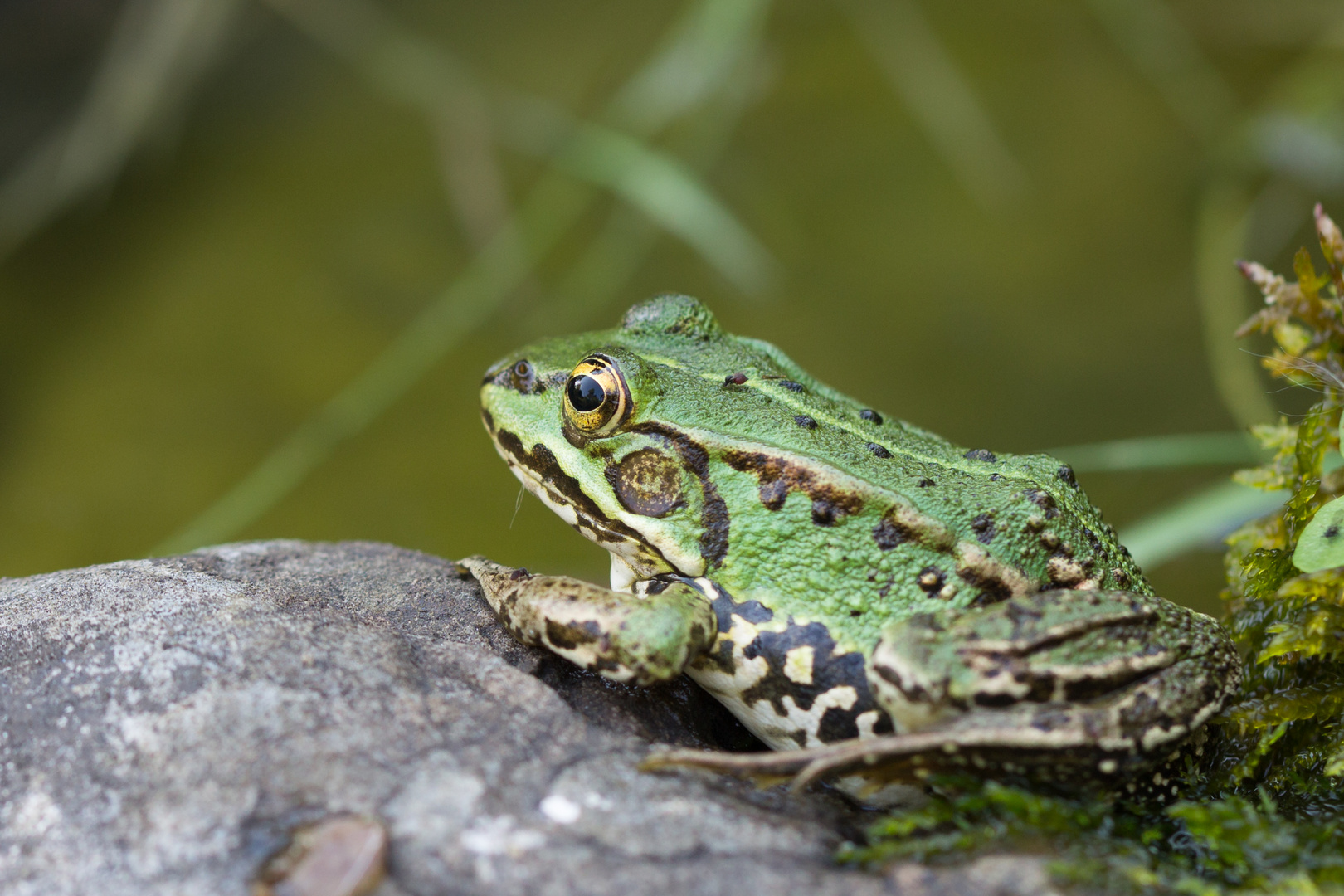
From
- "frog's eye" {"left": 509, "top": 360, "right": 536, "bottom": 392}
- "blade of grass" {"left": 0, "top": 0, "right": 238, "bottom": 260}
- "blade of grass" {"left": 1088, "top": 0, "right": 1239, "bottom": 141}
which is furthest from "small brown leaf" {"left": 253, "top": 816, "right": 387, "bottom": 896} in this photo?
"blade of grass" {"left": 1088, "top": 0, "right": 1239, "bottom": 141}

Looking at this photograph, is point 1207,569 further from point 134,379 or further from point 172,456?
point 134,379

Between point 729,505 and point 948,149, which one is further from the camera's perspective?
point 948,149

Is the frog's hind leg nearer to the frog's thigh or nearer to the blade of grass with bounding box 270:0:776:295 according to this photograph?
the frog's thigh

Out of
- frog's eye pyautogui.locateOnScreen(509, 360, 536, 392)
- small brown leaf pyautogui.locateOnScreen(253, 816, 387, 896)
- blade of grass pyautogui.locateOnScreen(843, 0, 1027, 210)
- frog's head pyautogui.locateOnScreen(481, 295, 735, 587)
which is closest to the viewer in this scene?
small brown leaf pyautogui.locateOnScreen(253, 816, 387, 896)

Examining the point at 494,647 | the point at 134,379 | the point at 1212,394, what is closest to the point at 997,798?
the point at 494,647

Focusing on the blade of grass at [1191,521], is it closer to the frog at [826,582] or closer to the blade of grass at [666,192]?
the frog at [826,582]

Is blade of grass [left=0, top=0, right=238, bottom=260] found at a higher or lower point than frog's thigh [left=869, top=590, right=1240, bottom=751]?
higher

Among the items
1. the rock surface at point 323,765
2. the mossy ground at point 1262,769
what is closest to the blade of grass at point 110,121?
the rock surface at point 323,765
